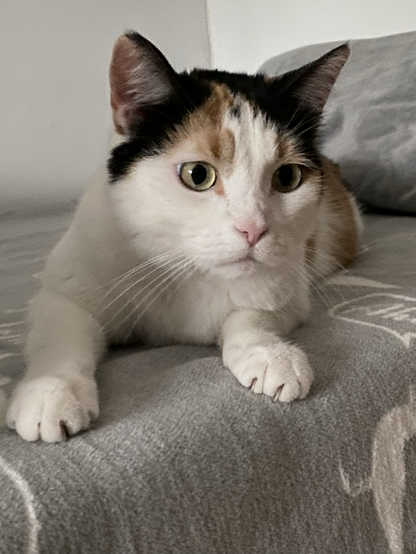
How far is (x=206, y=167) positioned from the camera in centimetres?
80

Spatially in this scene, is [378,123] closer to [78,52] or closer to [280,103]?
[280,103]

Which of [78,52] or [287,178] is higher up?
[78,52]

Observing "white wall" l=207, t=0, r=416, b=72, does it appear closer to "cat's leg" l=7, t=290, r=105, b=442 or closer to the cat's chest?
the cat's chest

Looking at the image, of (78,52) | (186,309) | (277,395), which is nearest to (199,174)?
(186,309)

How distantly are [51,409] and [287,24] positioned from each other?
231cm

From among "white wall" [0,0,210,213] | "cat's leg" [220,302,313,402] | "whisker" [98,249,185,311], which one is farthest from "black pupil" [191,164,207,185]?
"white wall" [0,0,210,213]

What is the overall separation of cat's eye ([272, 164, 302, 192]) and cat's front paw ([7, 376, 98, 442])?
407 mm

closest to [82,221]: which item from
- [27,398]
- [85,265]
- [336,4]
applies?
[85,265]

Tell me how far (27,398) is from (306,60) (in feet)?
5.53

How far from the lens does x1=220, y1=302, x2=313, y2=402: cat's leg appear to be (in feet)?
2.21

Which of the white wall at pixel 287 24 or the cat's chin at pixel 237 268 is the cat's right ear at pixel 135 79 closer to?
the cat's chin at pixel 237 268

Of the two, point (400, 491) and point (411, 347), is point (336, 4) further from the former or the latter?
point (400, 491)

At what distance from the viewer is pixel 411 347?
811 millimetres

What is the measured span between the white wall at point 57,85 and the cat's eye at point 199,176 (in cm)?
172
